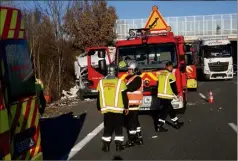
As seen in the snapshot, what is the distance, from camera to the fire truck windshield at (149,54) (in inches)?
477

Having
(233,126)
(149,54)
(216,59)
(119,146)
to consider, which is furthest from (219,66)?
Result: (119,146)

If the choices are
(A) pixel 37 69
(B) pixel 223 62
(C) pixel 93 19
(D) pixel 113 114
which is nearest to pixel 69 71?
(A) pixel 37 69

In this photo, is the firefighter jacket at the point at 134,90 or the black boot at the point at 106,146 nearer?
the black boot at the point at 106,146

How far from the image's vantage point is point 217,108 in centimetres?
1353

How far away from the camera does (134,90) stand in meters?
8.56

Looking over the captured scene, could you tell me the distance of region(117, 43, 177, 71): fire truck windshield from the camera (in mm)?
12125

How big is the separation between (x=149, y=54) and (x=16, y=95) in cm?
772

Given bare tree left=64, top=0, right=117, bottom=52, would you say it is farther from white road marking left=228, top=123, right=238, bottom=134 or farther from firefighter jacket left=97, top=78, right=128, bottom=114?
firefighter jacket left=97, top=78, right=128, bottom=114

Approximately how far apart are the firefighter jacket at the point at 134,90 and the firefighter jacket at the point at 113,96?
52cm

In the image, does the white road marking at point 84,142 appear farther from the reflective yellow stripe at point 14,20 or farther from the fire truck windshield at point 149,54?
the reflective yellow stripe at point 14,20

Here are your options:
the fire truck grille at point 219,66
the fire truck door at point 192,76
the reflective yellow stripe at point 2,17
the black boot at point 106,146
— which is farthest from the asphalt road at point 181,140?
the fire truck grille at point 219,66

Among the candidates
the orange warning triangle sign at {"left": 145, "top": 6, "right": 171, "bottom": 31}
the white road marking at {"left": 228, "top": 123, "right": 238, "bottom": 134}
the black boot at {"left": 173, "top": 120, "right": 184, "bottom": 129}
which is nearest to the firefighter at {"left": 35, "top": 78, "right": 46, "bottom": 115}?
the black boot at {"left": 173, "top": 120, "right": 184, "bottom": 129}

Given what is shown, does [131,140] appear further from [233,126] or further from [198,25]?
[198,25]

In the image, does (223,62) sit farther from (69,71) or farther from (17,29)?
(17,29)
